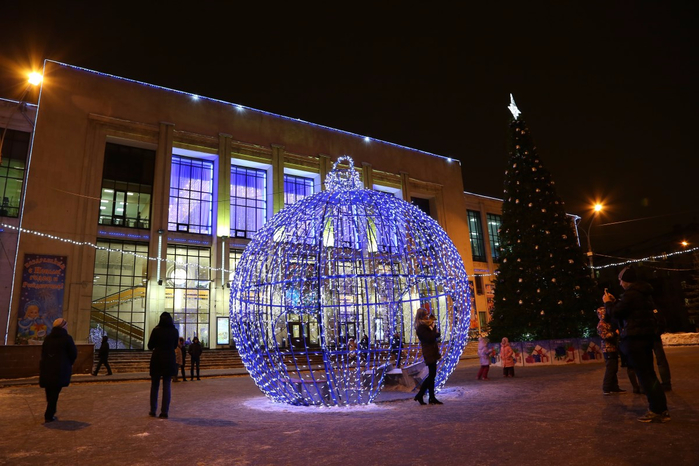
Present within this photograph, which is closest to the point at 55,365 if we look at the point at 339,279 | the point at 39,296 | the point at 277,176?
the point at 339,279

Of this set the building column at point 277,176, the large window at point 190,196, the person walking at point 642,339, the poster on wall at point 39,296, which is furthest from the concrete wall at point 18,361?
the building column at point 277,176

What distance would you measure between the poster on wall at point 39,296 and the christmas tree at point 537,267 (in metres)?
21.8

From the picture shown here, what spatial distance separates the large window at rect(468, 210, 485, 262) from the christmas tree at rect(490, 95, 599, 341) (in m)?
27.0

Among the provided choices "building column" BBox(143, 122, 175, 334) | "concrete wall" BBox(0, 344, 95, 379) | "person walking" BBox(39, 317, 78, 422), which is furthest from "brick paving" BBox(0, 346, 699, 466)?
"building column" BBox(143, 122, 175, 334)

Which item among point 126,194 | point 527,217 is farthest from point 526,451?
point 126,194

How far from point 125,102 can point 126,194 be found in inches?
231

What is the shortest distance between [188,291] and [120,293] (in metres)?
3.80

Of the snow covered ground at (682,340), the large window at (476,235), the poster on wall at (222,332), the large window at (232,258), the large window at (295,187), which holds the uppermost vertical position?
the large window at (295,187)

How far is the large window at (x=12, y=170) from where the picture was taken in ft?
81.6

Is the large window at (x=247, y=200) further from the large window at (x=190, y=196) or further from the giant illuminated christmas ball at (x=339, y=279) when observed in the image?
the giant illuminated christmas ball at (x=339, y=279)

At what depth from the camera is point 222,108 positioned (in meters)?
31.9

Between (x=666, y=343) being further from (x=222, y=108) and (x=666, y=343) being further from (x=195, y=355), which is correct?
(x=222, y=108)

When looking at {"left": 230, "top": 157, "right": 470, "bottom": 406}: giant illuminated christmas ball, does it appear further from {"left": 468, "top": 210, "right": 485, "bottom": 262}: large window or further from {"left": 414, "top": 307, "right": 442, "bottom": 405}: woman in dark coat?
{"left": 468, "top": 210, "right": 485, "bottom": 262}: large window

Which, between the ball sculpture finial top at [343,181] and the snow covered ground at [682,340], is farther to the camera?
the snow covered ground at [682,340]
